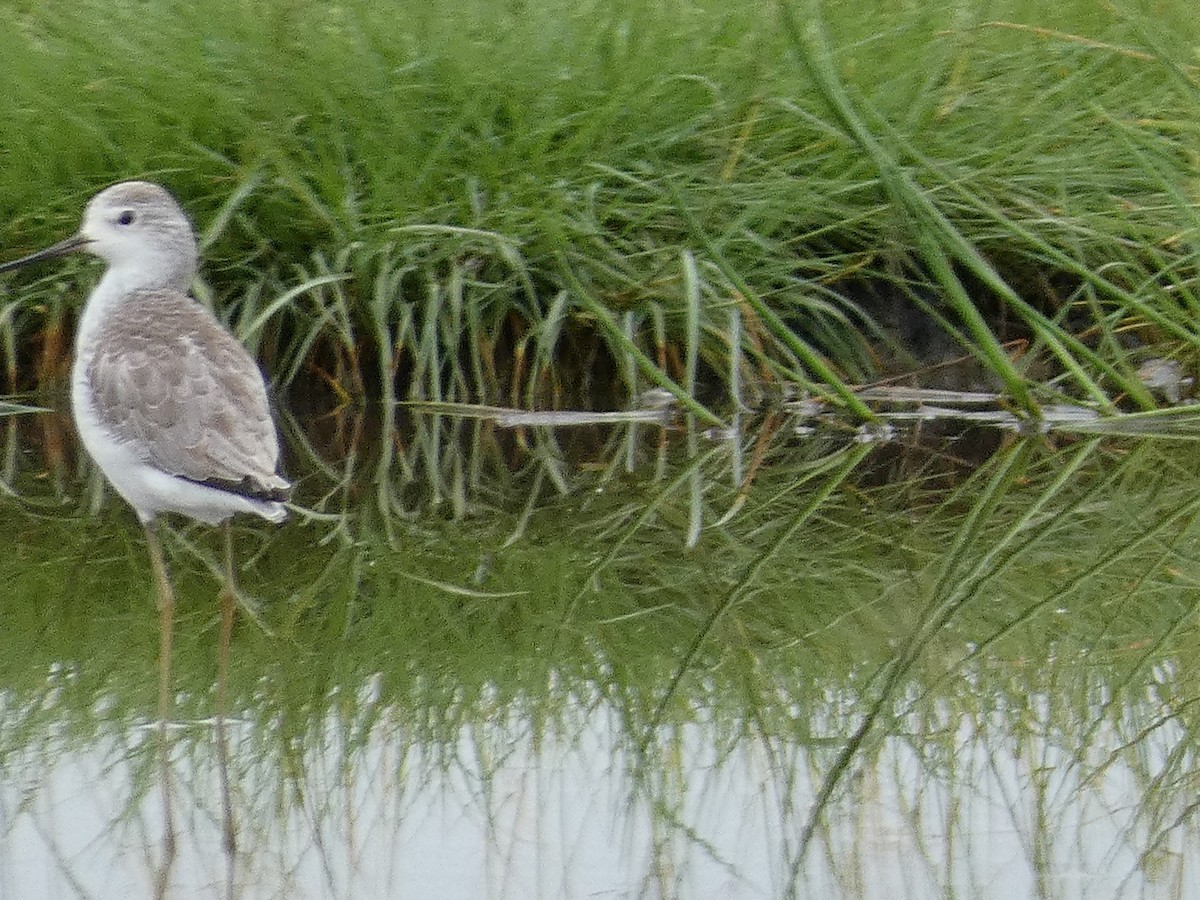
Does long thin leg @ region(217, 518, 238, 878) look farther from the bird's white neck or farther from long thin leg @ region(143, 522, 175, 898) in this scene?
the bird's white neck

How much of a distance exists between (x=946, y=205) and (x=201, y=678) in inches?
125

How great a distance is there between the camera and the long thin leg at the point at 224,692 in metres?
2.90

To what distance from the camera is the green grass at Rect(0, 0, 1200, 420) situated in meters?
5.82

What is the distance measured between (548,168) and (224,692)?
2772mm

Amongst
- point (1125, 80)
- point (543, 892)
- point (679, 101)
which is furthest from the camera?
point (1125, 80)

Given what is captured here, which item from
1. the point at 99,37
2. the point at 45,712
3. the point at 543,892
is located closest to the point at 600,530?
the point at 45,712

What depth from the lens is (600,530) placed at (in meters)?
4.69

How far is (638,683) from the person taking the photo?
3535mm

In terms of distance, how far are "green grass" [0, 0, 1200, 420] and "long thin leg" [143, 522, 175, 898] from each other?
4.68 ft

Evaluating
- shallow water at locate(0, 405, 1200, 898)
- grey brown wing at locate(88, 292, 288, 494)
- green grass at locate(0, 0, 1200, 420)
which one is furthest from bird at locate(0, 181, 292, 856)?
green grass at locate(0, 0, 1200, 420)

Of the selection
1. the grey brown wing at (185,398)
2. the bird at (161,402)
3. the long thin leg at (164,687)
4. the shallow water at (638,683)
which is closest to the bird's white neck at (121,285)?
the bird at (161,402)

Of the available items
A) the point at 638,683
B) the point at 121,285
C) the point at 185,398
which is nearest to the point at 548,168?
the point at 121,285

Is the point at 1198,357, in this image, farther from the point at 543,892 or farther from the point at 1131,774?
the point at 543,892

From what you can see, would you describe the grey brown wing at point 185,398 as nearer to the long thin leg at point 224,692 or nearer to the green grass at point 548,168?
the long thin leg at point 224,692
